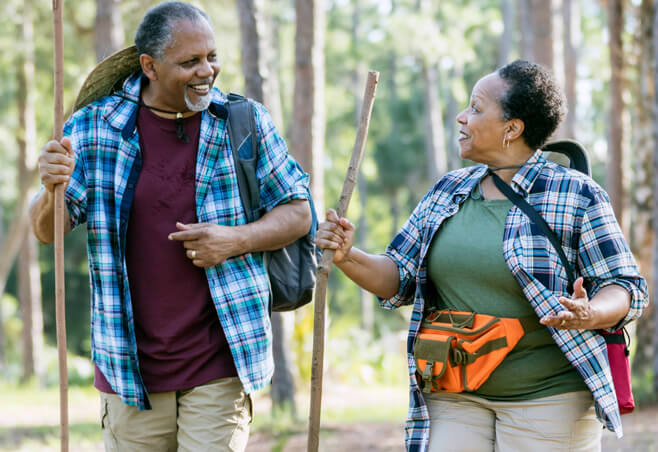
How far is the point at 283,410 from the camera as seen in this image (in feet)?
30.7

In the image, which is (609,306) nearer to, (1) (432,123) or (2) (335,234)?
(2) (335,234)

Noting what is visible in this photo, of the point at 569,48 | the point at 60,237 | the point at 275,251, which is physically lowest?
the point at 275,251

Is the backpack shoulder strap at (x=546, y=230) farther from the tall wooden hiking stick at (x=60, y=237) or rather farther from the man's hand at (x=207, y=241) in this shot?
the tall wooden hiking stick at (x=60, y=237)

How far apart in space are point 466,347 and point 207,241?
43.8 inches

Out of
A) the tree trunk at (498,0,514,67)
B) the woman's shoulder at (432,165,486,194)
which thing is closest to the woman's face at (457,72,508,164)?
the woman's shoulder at (432,165,486,194)

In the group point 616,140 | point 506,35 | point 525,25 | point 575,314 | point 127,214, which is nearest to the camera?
point 575,314

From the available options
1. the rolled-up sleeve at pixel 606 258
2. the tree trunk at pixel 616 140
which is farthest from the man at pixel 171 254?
the tree trunk at pixel 616 140

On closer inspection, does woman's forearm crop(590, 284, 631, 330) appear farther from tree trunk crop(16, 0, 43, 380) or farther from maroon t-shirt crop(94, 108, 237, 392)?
tree trunk crop(16, 0, 43, 380)

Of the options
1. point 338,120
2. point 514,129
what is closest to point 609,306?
point 514,129

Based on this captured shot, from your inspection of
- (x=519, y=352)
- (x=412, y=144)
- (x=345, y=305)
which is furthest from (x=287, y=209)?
(x=345, y=305)

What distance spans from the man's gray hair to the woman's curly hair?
4.30 ft

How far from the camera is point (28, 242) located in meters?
19.0

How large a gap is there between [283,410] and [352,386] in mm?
5582

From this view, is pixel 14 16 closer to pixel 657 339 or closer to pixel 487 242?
pixel 657 339
